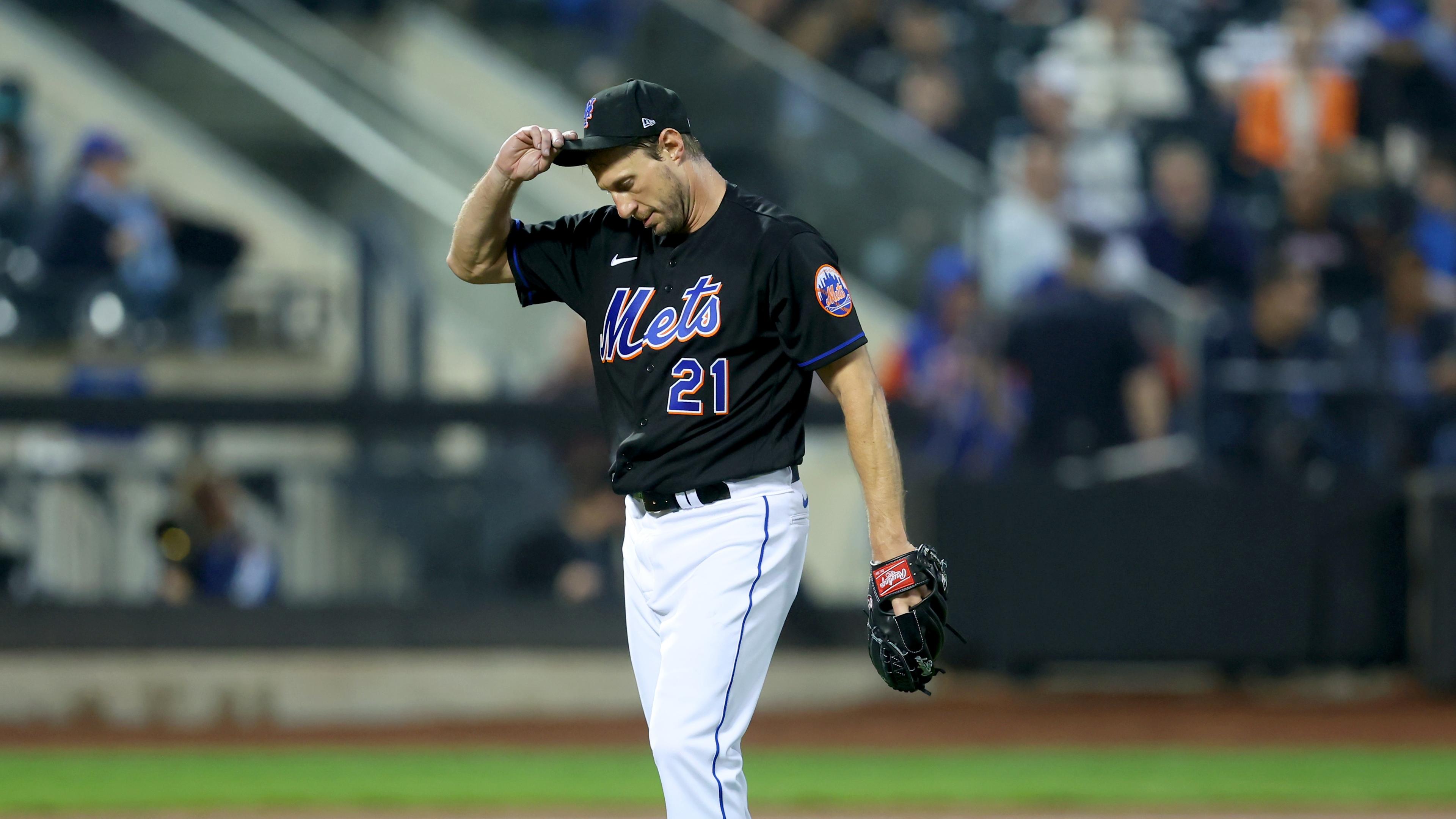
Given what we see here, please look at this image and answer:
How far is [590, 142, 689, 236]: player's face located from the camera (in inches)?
150

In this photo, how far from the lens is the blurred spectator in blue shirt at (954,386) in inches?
394

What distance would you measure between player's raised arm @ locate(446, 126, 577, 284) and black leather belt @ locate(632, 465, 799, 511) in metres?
0.70

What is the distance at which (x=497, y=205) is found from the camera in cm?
406

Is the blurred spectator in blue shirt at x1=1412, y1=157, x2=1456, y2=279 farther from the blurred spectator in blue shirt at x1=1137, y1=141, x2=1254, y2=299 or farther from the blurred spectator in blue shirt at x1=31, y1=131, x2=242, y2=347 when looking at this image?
the blurred spectator in blue shirt at x1=31, y1=131, x2=242, y2=347

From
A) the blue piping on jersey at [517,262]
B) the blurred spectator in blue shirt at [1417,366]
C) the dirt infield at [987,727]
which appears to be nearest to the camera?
the blue piping on jersey at [517,262]

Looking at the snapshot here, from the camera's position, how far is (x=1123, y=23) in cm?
1268

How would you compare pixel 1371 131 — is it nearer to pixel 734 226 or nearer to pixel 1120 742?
pixel 1120 742

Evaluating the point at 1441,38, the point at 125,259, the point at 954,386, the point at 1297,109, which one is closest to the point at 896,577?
the point at 954,386

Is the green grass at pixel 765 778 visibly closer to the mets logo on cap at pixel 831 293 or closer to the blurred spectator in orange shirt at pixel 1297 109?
the mets logo on cap at pixel 831 293

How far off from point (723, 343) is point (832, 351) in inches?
9.4

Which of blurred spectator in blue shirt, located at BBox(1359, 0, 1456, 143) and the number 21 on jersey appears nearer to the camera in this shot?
the number 21 on jersey

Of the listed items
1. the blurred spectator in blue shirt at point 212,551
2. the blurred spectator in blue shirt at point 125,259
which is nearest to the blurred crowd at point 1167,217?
the blurred spectator in blue shirt at point 125,259

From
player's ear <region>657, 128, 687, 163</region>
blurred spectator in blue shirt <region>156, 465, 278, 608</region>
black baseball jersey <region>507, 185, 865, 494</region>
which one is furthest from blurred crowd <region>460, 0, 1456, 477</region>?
player's ear <region>657, 128, 687, 163</region>

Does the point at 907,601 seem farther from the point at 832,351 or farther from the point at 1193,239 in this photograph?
the point at 1193,239
